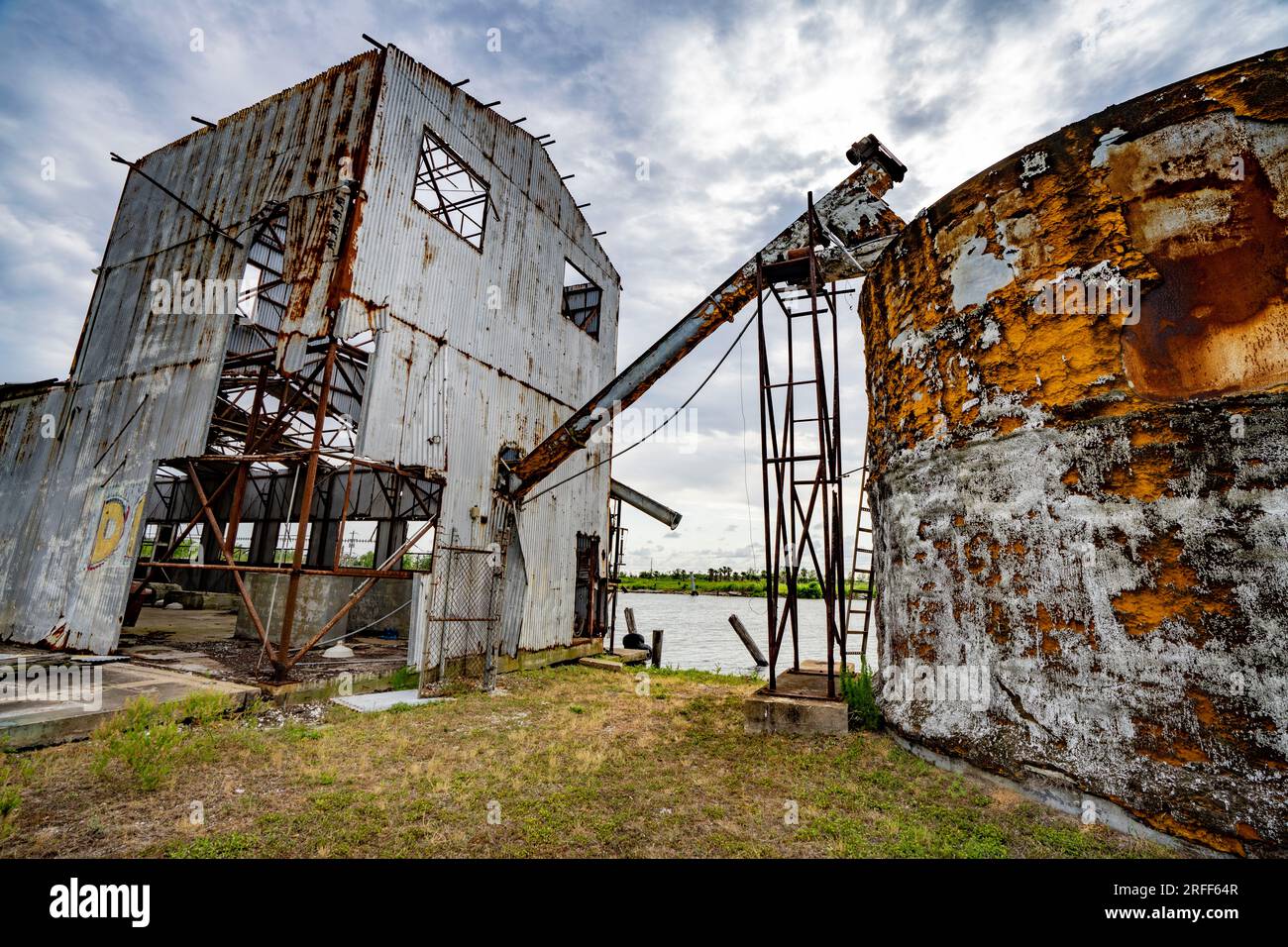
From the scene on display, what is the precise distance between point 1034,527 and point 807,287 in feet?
15.6

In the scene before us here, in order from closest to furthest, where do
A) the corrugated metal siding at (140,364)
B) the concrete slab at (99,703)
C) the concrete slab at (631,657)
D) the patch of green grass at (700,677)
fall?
the concrete slab at (99,703)
the corrugated metal siding at (140,364)
the patch of green grass at (700,677)
the concrete slab at (631,657)

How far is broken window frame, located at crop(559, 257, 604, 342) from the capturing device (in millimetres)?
15188

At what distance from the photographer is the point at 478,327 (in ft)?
36.0

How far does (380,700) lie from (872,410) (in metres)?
7.85

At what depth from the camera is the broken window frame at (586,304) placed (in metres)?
15.2

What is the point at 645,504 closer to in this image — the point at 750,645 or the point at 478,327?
the point at 750,645

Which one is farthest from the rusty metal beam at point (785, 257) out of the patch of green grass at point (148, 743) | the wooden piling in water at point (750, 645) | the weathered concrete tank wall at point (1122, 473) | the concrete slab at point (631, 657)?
the wooden piling in water at point (750, 645)

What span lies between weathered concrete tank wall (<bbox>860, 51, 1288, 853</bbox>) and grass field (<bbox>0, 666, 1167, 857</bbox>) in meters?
0.65

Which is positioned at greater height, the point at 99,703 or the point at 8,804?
the point at 99,703

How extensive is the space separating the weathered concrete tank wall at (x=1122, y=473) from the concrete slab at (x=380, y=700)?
657 cm

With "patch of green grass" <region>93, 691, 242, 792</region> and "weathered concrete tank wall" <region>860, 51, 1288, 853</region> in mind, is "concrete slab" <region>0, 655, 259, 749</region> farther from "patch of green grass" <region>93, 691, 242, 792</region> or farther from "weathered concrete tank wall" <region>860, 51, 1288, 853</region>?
"weathered concrete tank wall" <region>860, 51, 1288, 853</region>

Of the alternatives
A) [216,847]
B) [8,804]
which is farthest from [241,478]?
[216,847]

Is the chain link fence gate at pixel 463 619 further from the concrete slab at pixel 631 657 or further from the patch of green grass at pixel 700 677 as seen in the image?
the concrete slab at pixel 631 657

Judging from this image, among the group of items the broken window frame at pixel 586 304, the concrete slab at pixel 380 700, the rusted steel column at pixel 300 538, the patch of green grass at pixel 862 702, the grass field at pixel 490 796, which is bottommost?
the concrete slab at pixel 380 700
